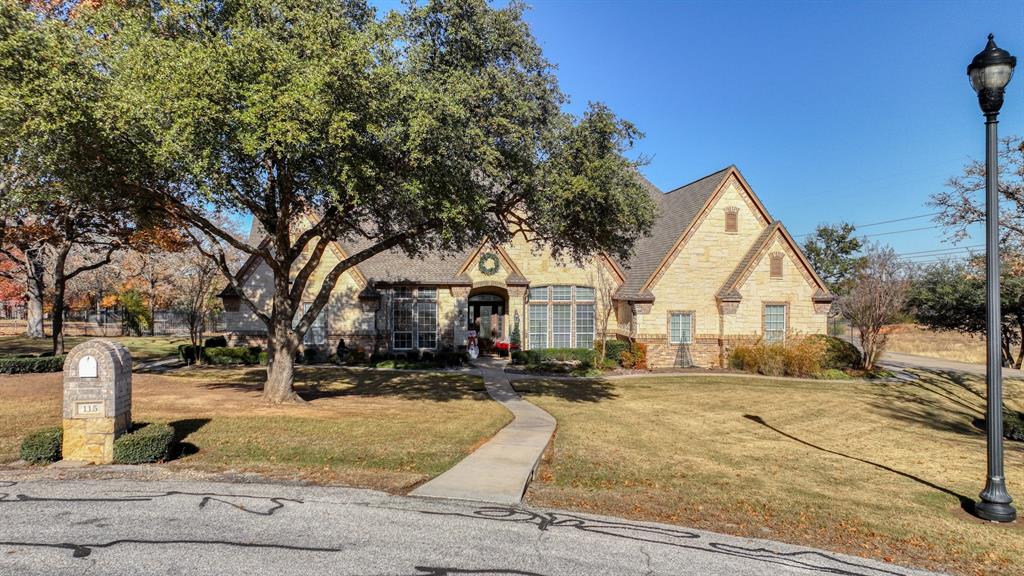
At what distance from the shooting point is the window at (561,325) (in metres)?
29.4

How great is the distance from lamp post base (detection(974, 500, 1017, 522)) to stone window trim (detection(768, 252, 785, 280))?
21.4 metres

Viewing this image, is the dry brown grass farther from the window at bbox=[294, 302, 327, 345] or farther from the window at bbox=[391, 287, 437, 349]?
the window at bbox=[294, 302, 327, 345]

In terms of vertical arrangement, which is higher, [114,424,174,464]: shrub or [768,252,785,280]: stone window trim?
[768,252,785,280]: stone window trim

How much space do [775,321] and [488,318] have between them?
1628 cm

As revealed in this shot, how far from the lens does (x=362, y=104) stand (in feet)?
35.3

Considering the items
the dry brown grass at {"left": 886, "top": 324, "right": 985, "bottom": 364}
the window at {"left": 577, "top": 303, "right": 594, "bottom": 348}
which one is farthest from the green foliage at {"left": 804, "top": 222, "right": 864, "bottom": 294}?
the window at {"left": 577, "top": 303, "right": 594, "bottom": 348}

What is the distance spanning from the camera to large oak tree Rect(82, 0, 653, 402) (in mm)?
10023

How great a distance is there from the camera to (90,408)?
9430 millimetres

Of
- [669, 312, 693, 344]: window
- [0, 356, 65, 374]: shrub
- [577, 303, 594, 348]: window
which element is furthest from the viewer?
[577, 303, 594, 348]: window

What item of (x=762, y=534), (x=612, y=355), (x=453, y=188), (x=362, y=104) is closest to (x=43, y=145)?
(x=362, y=104)

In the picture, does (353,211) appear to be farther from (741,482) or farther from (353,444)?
(741,482)

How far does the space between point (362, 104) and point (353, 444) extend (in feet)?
23.8

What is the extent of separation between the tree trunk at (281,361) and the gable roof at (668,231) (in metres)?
16.9

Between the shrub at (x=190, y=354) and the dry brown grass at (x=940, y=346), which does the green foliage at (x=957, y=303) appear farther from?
the shrub at (x=190, y=354)
